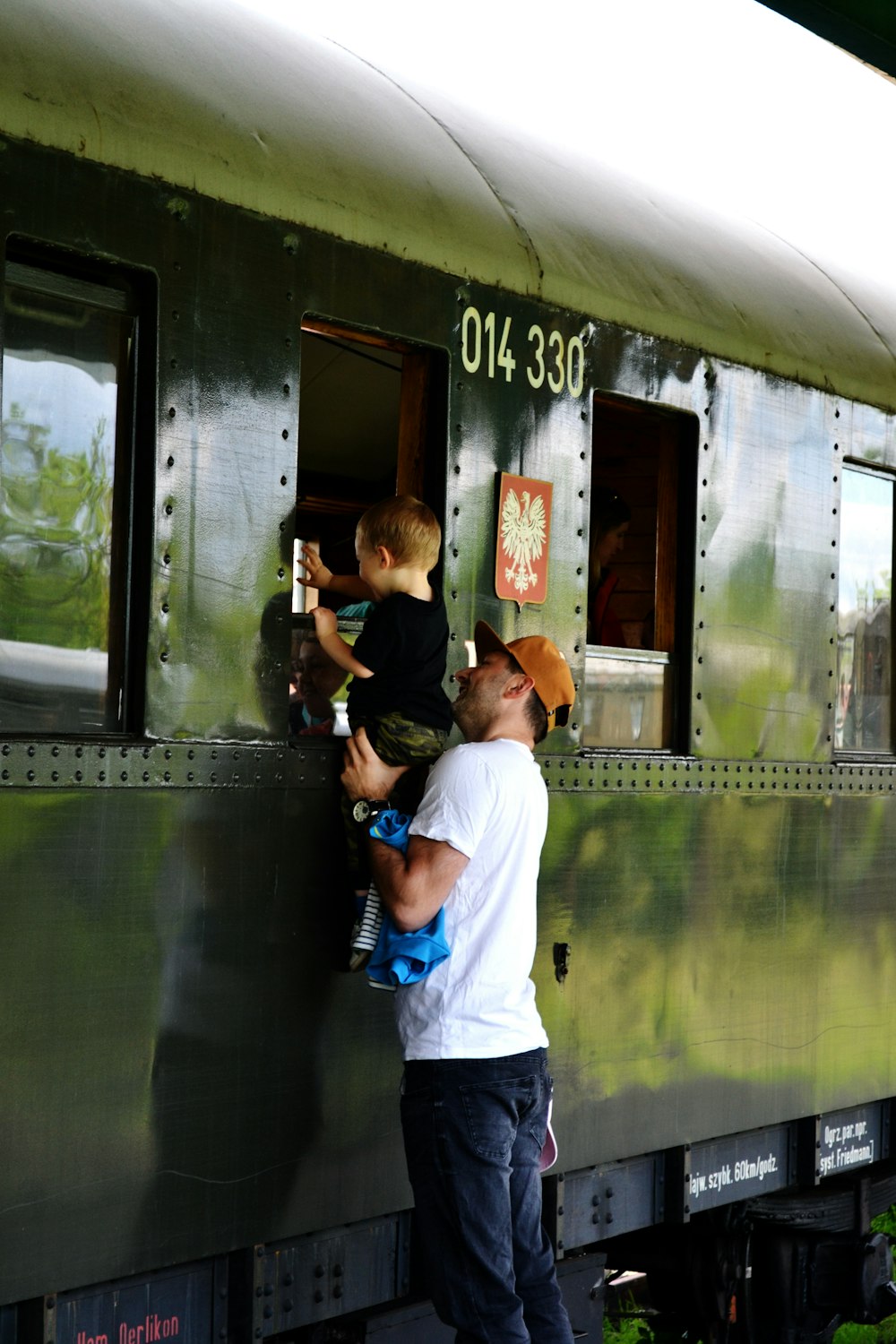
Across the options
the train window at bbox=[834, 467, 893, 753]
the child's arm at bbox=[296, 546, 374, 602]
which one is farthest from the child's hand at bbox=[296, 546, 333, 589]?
the train window at bbox=[834, 467, 893, 753]

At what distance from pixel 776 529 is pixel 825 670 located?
556mm

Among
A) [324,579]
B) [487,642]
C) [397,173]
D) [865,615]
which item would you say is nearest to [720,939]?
[865,615]

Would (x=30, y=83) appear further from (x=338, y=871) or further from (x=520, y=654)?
(x=338, y=871)

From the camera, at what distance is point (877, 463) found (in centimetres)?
584

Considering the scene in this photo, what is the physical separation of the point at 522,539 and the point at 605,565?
72 cm

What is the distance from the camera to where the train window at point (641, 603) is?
4.74m

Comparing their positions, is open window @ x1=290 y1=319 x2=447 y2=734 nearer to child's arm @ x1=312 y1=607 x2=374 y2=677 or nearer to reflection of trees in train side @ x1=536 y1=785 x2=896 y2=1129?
child's arm @ x1=312 y1=607 x2=374 y2=677

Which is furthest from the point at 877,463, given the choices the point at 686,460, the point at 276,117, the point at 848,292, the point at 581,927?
the point at 276,117

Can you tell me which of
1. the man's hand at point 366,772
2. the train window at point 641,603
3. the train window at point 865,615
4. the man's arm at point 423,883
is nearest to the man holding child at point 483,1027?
the man's arm at point 423,883

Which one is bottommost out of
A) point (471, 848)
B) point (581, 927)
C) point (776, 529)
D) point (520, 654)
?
point (581, 927)

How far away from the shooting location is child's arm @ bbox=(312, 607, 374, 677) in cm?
375

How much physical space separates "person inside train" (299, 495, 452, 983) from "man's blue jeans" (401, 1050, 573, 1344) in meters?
0.39

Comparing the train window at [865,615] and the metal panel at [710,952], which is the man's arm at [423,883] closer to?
the metal panel at [710,952]

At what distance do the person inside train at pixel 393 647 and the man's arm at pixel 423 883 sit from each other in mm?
227
